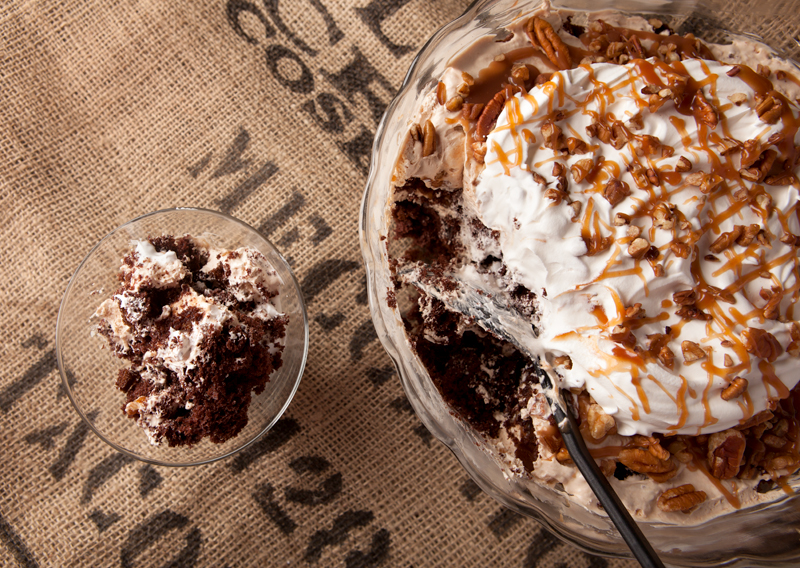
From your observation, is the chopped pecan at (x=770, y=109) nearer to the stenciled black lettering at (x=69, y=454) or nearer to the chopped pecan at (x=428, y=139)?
the chopped pecan at (x=428, y=139)

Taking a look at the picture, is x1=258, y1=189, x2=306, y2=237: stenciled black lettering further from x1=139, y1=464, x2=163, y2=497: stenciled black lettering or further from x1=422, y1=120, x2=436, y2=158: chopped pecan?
x1=139, y1=464, x2=163, y2=497: stenciled black lettering

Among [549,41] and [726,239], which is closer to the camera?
[726,239]

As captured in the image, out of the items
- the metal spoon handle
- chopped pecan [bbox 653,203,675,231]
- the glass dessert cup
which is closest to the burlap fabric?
the glass dessert cup

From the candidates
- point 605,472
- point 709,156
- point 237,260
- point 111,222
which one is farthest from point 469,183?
point 111,222

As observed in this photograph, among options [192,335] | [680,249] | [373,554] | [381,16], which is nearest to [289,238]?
[192,335]

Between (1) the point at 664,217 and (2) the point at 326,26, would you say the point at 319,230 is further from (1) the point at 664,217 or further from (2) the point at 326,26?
(1) the point at 664,217
